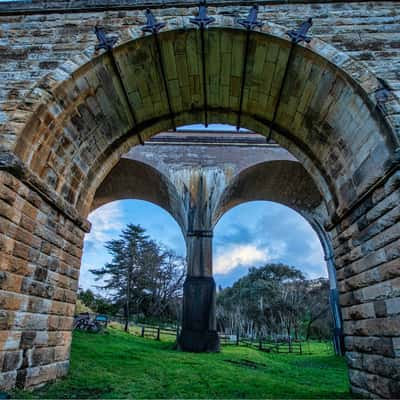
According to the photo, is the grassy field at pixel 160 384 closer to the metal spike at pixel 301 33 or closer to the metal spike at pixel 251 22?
the metal spike at pixel 301 33

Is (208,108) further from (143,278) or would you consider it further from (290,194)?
(143,278)

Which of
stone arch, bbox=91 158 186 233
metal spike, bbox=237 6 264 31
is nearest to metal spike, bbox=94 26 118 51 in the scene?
metal spike, bbox=237 6 264 31

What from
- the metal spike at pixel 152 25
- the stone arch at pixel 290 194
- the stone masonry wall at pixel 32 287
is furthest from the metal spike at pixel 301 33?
the stone arch at pixel 290 194

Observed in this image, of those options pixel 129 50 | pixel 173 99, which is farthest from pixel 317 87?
pixel 129 50

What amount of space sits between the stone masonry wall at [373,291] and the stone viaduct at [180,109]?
25 mm

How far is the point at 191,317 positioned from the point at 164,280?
17959 mm

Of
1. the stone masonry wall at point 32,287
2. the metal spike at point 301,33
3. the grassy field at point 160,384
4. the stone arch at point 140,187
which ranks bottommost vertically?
the grassy field at point 160,384

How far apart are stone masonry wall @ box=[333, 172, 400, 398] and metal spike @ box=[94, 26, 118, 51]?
474cm

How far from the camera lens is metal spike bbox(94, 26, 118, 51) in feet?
15.9

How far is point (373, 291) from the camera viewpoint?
13.4 ft

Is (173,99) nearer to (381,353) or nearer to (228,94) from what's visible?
(228,94)

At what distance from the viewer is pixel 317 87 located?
5.01 meters

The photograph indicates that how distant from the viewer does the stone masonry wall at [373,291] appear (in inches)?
143

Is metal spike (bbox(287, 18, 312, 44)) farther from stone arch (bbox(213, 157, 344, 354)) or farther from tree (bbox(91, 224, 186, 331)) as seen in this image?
tree (bbox(91, 224, 186, 331))
